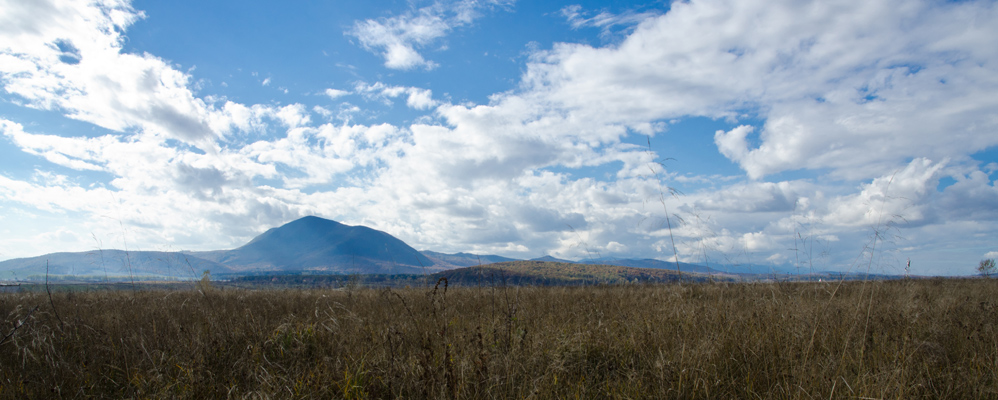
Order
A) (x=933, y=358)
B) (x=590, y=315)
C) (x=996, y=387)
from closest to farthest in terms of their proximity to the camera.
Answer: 1. (x=996, y=387)
2. (x=933, y=358)
3. (x=590, y=315)

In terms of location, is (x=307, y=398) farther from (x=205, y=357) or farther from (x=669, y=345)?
(x=669, y=345)

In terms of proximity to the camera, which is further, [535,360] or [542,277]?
[542,277]

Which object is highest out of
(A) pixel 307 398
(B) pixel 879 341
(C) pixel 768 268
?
(C) pixel 768 268

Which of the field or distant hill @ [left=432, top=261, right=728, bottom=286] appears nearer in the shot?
the field

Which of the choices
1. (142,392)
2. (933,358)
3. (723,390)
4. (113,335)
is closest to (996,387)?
(933,358)

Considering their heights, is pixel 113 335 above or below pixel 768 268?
below

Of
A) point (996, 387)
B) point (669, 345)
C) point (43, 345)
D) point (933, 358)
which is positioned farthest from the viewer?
point (43, 345)

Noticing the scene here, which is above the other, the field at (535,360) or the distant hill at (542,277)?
the distant hill at (542,277)

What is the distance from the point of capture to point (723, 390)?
3219mm

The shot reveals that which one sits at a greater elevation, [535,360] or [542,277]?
[542,277]

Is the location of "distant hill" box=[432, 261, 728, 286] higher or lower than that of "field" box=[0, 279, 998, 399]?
higher

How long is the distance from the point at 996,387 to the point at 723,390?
208 centimetres

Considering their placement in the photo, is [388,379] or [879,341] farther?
[879,341]

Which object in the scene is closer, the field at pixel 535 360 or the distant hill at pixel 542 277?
the field at pixel 535 360
